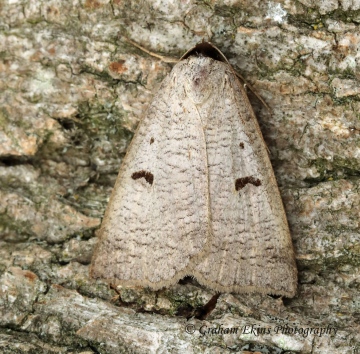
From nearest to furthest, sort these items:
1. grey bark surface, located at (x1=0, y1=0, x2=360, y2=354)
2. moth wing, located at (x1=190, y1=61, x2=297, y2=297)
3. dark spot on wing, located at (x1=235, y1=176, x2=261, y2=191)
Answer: grey bark surface, located at (x1=0, y1=0, x2=360, y2=354)
moth wing, located at (x1=190, y1=61, x2=297, y2=297)
dark spot on wing, located at (x1=235, y1=176, x2=261, y2=191)

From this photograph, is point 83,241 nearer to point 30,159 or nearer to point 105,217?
point 105,217

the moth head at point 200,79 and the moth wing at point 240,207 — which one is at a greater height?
the moth head at point 200,79

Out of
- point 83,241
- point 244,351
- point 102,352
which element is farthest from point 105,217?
point 244,351

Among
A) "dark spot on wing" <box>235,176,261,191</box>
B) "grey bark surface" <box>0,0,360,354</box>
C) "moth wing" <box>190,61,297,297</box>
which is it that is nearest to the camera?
"grey bark surface" <box>0,0,360,354</box>

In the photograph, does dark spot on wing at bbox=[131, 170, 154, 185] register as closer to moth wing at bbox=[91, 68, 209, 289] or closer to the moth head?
moth wing at bbox=[91, 68, 209, 289]

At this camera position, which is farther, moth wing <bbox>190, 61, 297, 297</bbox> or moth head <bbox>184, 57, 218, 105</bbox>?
moth head <bbox>184, 57, 218, 105</bbox>

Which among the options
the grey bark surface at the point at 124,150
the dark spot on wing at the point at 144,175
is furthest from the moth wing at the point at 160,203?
the grey bark surface at the point at 124,150

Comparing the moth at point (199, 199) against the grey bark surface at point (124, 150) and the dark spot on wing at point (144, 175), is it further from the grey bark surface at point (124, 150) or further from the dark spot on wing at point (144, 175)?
the grey bark surface at point (124, 150)

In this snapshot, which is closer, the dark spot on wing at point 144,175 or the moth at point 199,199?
the moth at point 199,199

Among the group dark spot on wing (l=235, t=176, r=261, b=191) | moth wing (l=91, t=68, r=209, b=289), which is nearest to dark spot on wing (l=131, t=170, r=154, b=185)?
moth wing (l=91, t=68, r=209, b=289)
